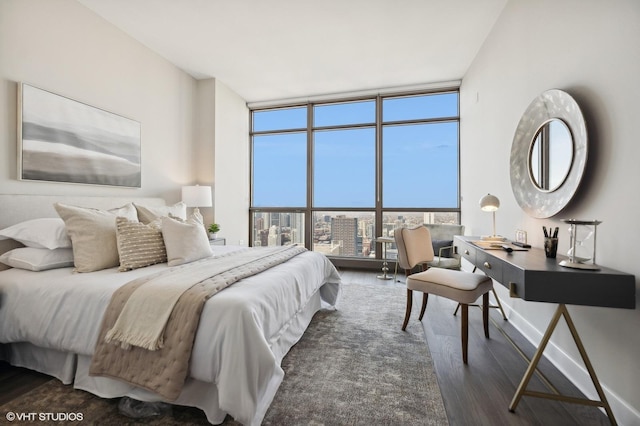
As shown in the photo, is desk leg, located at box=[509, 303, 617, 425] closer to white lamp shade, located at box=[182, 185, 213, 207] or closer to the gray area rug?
the gray area rug

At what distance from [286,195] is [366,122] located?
6.37ft

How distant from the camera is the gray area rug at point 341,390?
1.44m

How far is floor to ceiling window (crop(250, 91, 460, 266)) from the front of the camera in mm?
4719

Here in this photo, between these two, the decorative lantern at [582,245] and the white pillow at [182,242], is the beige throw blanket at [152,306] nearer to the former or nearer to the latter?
the white pillow at [182,242]

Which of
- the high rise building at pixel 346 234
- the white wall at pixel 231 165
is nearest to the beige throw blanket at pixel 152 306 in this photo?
the white wall at pixel 231 165

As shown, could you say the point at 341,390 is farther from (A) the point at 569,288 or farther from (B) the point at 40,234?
(B) the point at 40,234

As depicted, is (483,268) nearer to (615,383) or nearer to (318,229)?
(615,383)

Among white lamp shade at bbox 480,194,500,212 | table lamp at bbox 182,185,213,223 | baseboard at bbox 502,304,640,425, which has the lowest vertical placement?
baseboard at bbox 502,304,640,425

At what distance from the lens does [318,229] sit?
5.24 m

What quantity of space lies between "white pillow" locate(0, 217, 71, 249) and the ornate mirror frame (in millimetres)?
3423

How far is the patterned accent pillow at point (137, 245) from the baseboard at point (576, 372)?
9.52ft

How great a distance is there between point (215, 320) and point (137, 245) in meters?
1.12

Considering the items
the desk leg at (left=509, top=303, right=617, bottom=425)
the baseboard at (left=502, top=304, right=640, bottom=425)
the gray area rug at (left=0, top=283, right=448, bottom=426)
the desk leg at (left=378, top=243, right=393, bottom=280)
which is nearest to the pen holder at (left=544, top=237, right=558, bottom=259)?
the desk leg at (left=509, top=303, right=617, bottom=425)

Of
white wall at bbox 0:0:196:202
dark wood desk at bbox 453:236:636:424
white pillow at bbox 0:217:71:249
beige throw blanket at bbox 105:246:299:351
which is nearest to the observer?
dark wood desk at bbox 453:236:636:424
